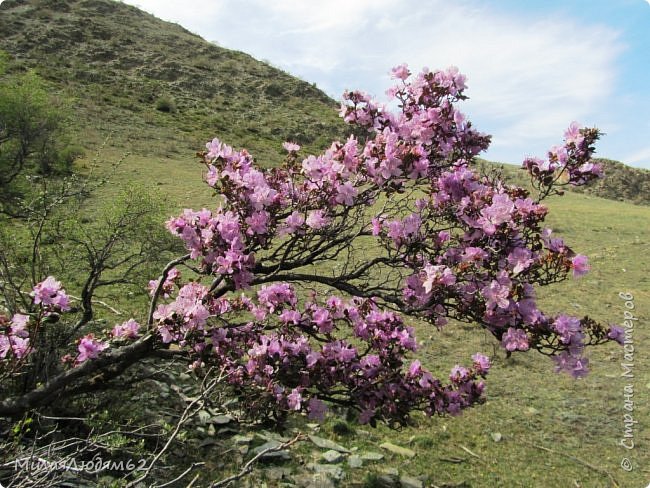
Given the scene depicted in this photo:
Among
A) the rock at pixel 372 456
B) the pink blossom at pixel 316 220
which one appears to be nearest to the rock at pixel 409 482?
the rock at pixel 372 456

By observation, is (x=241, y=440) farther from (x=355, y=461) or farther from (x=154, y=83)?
(x=154, y=83)

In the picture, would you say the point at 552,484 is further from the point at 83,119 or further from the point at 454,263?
the point at 83,119

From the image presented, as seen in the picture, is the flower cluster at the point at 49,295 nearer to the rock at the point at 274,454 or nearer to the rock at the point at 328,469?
the rock at the point at 274,454

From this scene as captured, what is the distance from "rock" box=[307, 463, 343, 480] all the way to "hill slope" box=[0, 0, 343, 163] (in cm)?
2236

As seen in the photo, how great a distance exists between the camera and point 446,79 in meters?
3.88

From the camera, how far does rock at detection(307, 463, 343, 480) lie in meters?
4.82

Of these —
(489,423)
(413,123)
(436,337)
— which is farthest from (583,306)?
(413,123)

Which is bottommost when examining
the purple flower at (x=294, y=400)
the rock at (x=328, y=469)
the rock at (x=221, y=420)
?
the rock at (x=328, y=469)

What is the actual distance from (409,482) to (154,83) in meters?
43.4

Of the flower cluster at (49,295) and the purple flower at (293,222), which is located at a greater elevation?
the purple flower at (293,222)

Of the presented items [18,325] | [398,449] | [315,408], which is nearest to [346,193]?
[315,408]

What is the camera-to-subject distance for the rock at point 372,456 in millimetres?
5281

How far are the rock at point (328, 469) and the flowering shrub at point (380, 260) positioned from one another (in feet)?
3.47

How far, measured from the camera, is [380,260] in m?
3.67
